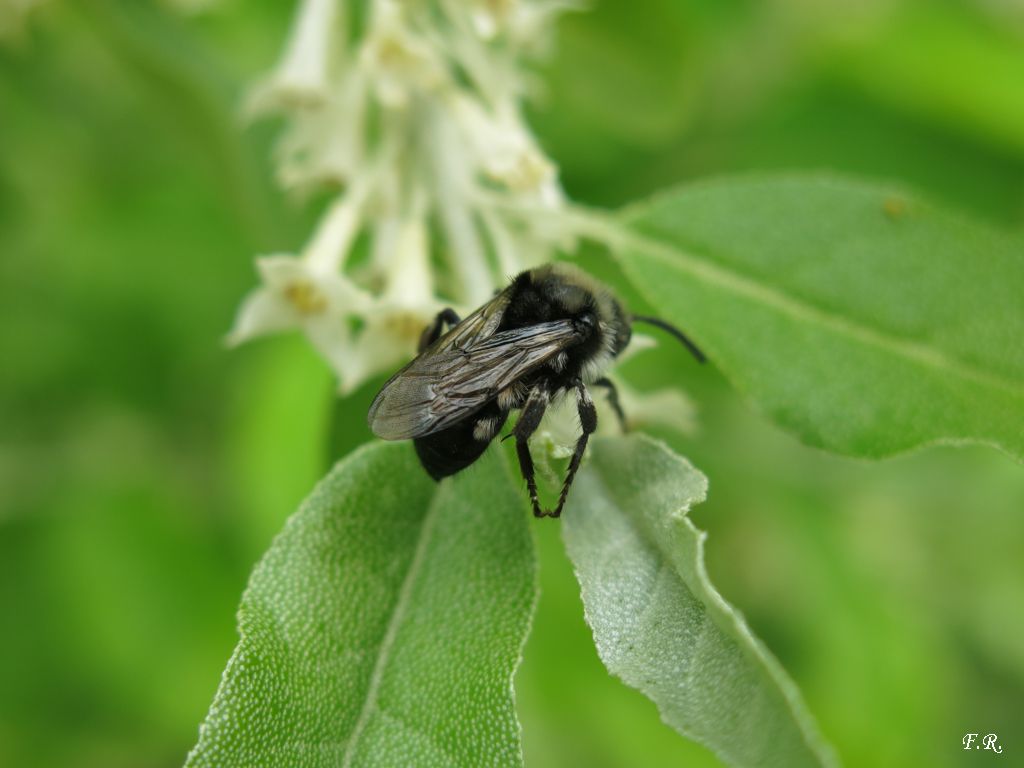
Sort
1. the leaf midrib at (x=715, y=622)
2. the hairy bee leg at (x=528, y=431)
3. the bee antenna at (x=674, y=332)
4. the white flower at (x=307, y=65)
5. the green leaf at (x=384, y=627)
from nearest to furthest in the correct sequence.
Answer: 1. the leaf midrib at (x=715, y=622)
2. the green leaf at (x=384, y=627)
3. the hairy bee leg at (x=528, y=431)
4. the bee antenna at (x=674, y=332)
5. the white flower at (x=307, y=65)

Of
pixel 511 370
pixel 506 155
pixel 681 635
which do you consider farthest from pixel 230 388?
pixel 681 635

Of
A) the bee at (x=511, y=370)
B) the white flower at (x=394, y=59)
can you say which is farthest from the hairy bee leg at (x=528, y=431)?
the white flower at (x=394, y=59)

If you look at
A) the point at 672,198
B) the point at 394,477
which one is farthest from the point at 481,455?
the point at 672,198

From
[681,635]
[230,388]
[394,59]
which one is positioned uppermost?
[394,59]

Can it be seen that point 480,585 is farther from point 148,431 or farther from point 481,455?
point 148,431

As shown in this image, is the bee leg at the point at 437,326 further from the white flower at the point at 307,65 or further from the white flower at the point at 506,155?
the white flower at the point at 307,65

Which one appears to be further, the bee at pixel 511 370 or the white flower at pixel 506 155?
the white flower at pixel 506 155

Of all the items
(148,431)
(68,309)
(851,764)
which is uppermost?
(68,309)

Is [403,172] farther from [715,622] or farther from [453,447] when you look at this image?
[715,622]
